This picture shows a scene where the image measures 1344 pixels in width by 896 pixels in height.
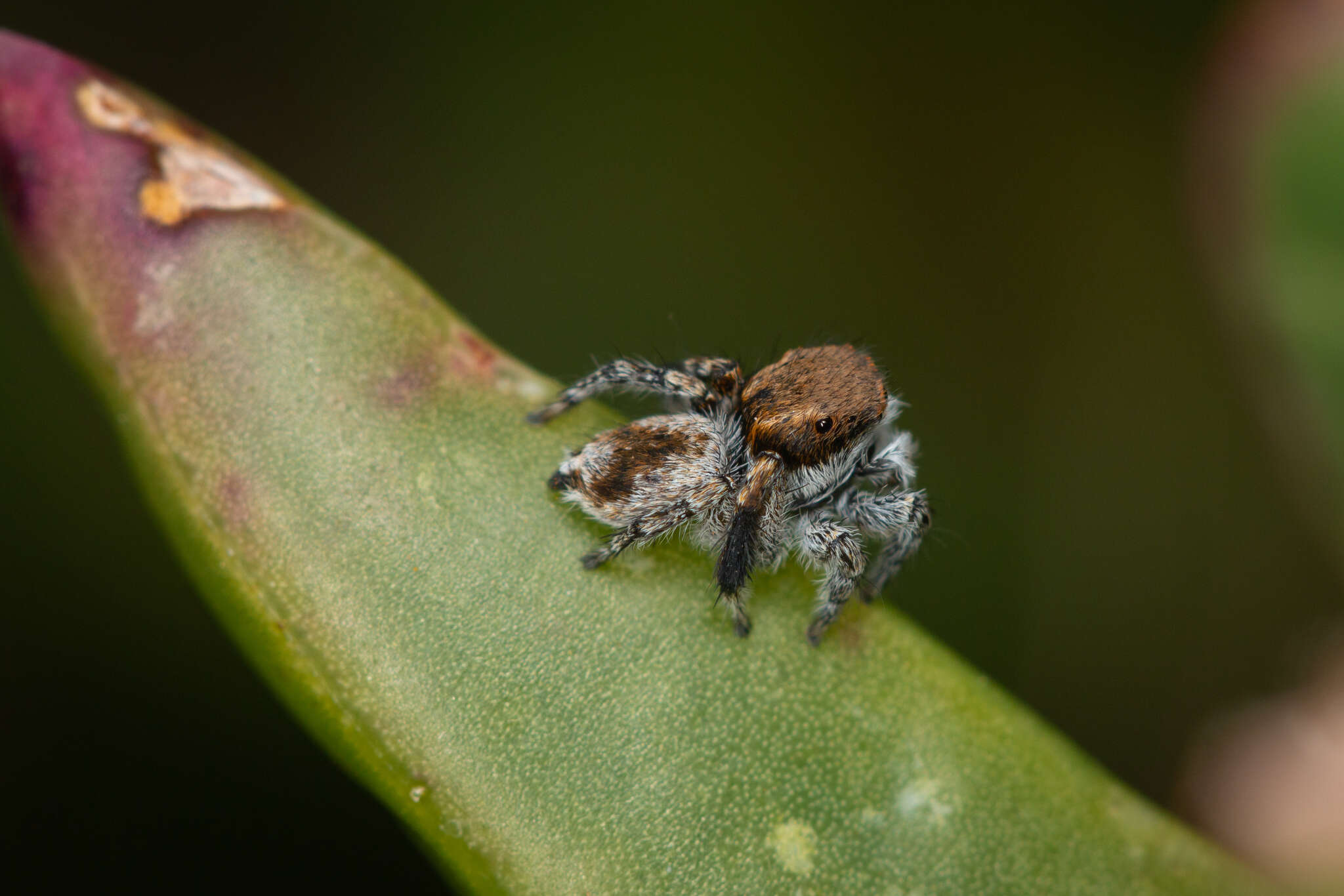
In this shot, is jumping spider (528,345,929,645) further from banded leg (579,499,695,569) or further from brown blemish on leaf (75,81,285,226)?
brown blemish on leaf (75,81,285,226)

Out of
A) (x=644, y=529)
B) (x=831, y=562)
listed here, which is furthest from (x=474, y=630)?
(x=831, y=562)

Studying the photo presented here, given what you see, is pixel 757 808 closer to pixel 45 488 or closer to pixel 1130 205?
pixel 45 488

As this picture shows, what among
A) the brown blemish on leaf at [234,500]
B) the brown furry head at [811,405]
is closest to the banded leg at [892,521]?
the brown furry head at [811,405]

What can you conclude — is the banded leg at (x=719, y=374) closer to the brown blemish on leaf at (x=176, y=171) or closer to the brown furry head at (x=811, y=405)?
the brown furry head at (x=811, y=405)

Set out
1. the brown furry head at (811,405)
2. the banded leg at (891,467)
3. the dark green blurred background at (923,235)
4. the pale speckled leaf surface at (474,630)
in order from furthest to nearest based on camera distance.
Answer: the dark green blurred background at (923,235), the banded leg at (891,467), the brown furry head at (811,405), the pale speckled leaf surface at (474,630)

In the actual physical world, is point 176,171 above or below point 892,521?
above

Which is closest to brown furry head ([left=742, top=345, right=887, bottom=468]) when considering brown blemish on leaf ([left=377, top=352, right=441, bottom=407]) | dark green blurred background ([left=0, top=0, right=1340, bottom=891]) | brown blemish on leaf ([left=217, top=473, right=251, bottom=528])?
dark green blurred background ([left=0, top=0, right=1340, bottom=891])

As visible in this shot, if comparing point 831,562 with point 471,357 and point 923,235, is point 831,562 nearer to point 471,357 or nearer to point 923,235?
point 471,357
